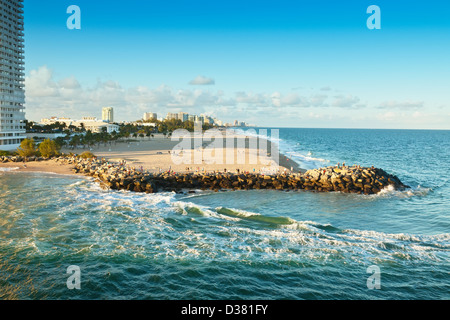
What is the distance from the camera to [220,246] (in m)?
20.8

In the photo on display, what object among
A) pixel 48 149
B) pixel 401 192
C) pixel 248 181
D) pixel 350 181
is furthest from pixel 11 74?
pixel 401 192

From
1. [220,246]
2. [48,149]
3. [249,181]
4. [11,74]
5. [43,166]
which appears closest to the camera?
[220,246]

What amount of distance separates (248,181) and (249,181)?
0.13 metres

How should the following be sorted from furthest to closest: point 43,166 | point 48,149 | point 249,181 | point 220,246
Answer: point 48,149
point 43,166
point 249,181
point 220,246

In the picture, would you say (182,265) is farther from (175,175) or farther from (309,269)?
(175,175)

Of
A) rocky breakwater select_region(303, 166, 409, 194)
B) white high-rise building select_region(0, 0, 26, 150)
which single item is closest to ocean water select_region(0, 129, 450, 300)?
rocky breakwater select_region(303, 166, 409, 194)

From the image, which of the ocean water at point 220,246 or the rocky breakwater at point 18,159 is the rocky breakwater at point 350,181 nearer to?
the ocean water at point 220,246

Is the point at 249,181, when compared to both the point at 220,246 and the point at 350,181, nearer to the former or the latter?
the point at 350,181

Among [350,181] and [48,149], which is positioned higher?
[48,149]

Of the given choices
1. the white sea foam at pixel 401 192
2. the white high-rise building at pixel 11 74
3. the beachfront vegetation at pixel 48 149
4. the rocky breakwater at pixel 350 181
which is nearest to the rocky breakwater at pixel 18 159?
the beachfront vegetation at pixel 48 149

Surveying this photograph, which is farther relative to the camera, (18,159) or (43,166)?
(18,159)

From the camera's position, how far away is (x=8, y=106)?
88.7m
